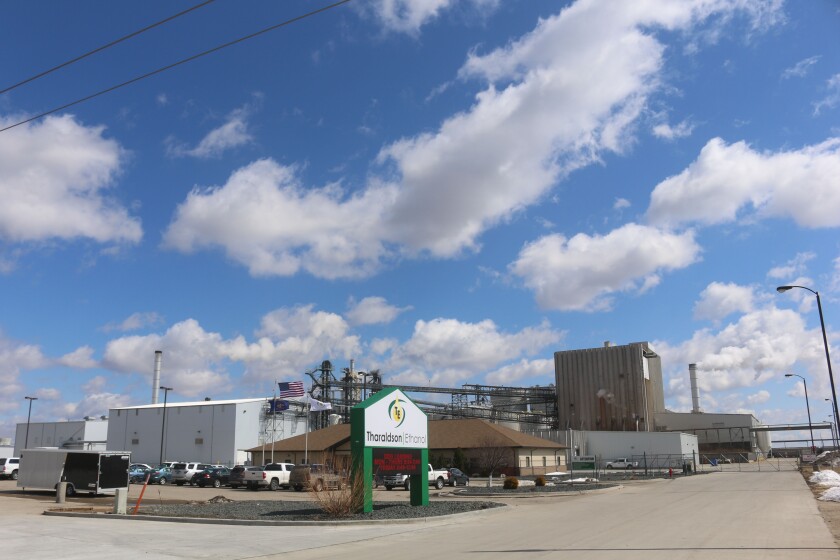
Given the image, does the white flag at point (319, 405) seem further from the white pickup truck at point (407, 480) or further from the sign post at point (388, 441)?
the sign post at point (388, 441)

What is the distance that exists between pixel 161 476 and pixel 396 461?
34077 millimetres

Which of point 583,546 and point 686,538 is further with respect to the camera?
point 686,538

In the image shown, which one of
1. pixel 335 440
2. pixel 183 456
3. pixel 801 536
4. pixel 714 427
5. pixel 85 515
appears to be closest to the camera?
pixel 801 536

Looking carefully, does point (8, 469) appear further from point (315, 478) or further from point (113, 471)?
point (315, 478)

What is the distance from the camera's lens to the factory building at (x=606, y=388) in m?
88.5

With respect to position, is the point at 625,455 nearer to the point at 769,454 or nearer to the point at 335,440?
the point at 335,440

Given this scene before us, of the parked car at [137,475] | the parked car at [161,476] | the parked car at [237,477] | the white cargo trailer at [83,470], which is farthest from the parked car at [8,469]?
the white cargo trailer at [83,470]

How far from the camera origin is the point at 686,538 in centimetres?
1562

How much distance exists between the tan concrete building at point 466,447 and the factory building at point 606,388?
26.2 meters

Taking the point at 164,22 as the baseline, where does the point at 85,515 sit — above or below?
below

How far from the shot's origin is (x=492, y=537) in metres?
17.0

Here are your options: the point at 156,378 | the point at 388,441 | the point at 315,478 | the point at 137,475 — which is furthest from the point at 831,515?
the point at 156,378

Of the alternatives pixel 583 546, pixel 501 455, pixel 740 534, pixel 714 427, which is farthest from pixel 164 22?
pixel 714 427

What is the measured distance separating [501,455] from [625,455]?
31.5 m
